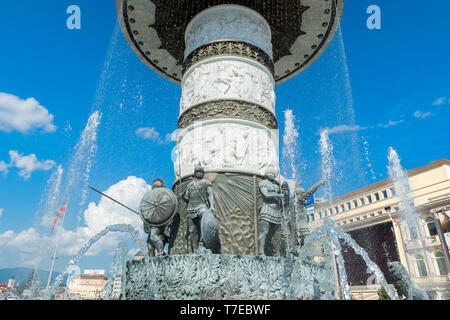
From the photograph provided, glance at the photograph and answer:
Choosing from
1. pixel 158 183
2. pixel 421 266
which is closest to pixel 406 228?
pixel 421 266

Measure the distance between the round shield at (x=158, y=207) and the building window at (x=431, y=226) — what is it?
2511 cm

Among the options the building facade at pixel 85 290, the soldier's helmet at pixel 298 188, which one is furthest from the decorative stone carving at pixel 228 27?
the building facade at pixel 85 290

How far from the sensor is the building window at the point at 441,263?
75.6ft

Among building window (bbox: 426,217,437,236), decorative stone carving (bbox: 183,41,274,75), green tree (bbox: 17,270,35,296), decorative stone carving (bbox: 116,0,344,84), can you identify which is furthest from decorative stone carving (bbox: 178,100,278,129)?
building window (bbox: 426,217,437,236)

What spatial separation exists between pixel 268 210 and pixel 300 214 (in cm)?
185

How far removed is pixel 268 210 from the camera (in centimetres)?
710

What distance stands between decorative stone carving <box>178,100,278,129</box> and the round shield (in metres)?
2.45

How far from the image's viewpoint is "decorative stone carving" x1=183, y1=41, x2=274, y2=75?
9.05 meters

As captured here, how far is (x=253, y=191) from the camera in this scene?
24.9 feet

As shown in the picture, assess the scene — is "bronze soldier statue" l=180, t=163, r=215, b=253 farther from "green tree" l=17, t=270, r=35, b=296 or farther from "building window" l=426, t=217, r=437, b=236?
"building window" l=426, t=217, r=437, b=236

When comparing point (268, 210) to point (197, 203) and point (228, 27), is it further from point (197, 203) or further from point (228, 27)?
point (228, 27)

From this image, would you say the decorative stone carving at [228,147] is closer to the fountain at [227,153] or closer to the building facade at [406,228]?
the fountain at [227,153]
